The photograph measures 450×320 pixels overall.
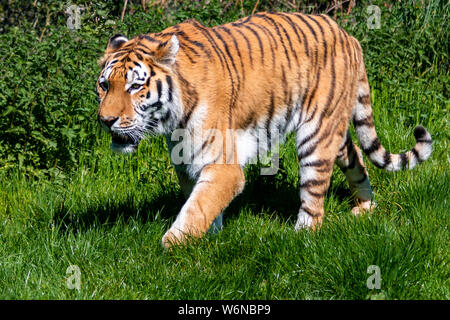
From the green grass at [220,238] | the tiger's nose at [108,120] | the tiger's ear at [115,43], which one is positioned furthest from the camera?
the tiger's ear at [115,43]

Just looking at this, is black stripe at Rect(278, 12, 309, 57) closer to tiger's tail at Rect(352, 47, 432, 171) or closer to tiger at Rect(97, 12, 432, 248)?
tiger at Rect(97, 12, 432, 248)

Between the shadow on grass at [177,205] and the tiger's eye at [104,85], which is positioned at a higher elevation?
the tiger's eye at [104,85]

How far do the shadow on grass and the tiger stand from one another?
1.14 feet

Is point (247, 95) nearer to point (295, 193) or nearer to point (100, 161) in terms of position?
point (295, 193)

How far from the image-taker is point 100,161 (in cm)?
500

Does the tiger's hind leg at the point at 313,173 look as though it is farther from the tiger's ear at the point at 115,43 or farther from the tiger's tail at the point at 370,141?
the tiger's ear at the point at 115,43

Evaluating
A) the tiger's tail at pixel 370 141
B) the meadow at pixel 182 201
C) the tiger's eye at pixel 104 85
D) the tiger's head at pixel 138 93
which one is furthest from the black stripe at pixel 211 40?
the tiger's tail at pixel 370 141

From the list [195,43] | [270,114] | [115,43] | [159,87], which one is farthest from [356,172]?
[115,43]

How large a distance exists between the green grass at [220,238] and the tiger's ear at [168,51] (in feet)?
3.33

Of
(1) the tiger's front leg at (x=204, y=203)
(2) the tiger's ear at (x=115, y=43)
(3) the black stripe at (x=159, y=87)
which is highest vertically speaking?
(2) the tiger's ear at (x=115, y=43)

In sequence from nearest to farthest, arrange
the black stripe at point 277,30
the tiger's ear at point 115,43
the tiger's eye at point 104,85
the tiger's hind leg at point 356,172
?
the tiger's eye at point 104,85 < the tiger's ear at point 115,43 < the black stripe at point 277,30 < the tiger's hind leg at point 356,172

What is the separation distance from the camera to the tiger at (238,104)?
3629mm

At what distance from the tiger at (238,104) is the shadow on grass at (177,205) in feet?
1.14

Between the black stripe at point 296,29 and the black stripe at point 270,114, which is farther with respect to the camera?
the black stripe at point 296,29
